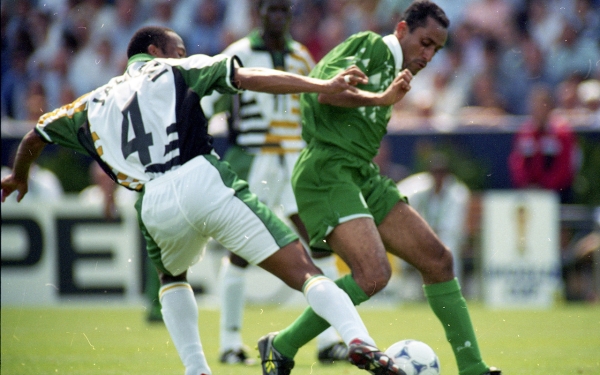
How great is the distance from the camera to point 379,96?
203 inches

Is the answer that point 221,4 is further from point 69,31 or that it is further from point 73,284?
point 73,284

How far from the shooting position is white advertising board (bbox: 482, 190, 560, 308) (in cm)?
1186

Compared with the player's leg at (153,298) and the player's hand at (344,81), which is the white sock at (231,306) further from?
the player's hand at (344,81)

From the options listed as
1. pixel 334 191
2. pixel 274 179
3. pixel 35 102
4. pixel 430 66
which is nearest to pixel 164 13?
pixel 35 102

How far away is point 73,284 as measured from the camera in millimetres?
11906

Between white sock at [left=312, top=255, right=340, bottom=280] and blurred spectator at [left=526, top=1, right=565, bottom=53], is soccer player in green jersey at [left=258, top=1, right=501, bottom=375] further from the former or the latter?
blurred spectator at [left=526, top=1, right=565, bottom=53]

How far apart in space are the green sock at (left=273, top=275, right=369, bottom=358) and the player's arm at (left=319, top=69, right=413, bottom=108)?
3.28 feet

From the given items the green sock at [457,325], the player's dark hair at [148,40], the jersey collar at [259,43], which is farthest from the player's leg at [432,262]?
the jersey collar at [259,43]

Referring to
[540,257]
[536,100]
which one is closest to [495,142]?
[536,100]

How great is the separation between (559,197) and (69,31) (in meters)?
7.84

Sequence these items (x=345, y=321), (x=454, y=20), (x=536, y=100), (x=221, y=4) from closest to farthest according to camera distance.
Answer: (x=345, y=321) → (x=536, y=100) → (x=454, y=20) → (x=221, y=4)

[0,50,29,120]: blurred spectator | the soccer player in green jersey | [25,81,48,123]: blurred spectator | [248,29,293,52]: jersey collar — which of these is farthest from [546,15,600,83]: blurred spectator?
[0,50,29,120]: blurred spectator

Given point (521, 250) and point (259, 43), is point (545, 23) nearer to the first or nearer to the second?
point (521, 250)

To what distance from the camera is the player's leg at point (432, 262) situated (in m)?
5.48
